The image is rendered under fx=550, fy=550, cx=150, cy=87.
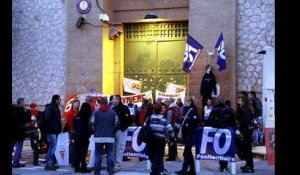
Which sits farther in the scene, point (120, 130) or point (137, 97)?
point (137, 97)

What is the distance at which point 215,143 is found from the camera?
1272 cm

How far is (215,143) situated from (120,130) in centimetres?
230

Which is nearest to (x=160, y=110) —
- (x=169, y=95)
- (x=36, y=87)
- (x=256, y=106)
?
(x=256, y=106)

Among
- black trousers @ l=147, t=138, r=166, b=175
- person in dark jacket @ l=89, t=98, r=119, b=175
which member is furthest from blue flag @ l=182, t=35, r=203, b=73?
black trousers @ l=147, t=138, r=166, b=175

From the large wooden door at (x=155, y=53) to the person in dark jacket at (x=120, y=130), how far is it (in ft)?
29.0

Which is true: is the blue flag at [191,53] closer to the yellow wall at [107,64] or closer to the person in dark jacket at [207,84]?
the person in dark jacket at [207,84]

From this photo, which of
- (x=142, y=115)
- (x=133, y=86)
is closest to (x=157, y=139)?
(x=142, y=115)

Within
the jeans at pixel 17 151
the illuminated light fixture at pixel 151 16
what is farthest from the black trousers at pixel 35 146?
the illuminated light fixture at pixel 151 16

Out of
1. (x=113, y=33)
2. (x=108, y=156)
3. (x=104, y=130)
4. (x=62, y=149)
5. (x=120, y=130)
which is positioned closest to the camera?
(x=104, y=130)

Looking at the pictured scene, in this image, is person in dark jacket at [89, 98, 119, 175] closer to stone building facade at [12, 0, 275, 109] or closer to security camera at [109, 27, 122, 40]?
stone building facade at [12, 0, 275, 109]

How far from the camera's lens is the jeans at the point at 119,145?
13.3 m

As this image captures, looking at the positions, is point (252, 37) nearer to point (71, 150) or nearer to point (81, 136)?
point (71, 150)

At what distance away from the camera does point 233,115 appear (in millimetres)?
12828
